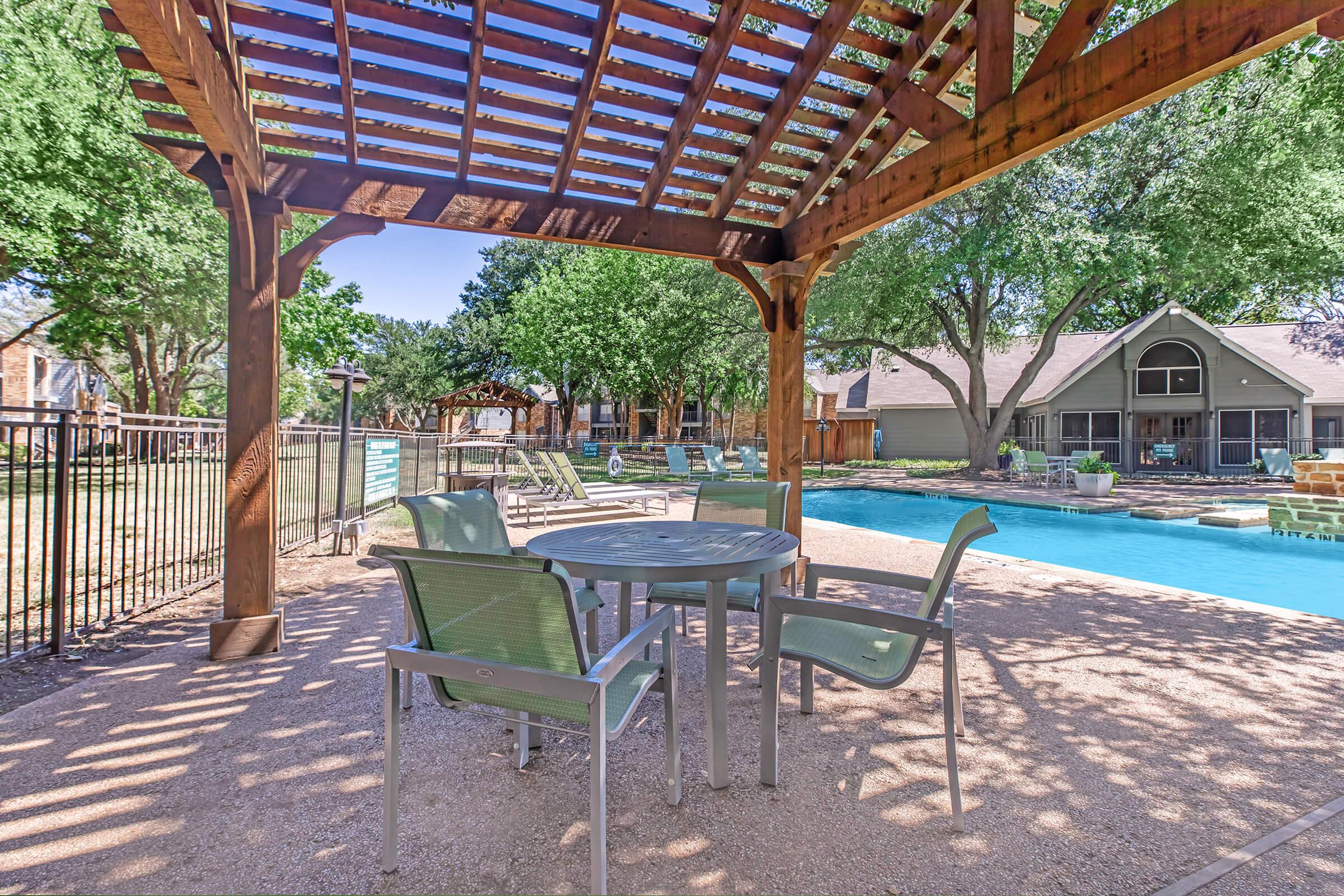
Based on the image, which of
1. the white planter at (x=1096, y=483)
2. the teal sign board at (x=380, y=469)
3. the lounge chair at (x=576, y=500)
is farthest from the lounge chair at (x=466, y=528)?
the white planter at (x=1096, y=483)

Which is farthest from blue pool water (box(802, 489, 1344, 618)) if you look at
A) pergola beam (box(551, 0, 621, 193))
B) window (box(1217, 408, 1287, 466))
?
window (box(1217, 408, 1287, 466))

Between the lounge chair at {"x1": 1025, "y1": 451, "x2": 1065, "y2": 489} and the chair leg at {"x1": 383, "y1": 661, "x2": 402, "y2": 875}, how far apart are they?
1640 centimetres

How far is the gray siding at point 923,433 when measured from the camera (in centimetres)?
2484

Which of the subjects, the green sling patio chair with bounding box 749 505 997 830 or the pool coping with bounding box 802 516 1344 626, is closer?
the green sling patio chair with bounding box 749 505 997 830

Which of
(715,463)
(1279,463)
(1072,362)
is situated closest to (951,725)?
(715,463)

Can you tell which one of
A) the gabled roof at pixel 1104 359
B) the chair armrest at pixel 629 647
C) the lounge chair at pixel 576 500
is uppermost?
the gabled roof at pixel 1104 359

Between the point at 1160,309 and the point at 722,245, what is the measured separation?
800 inches

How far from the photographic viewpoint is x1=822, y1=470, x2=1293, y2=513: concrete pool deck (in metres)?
11.8

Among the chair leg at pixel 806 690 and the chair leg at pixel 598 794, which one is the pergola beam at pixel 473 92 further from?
the chair leg at pixel 806 690

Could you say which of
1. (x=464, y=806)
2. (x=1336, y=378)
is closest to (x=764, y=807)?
(x=464, y=806)

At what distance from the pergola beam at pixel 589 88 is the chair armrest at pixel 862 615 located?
10.5 ft

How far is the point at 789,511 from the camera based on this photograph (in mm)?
5137

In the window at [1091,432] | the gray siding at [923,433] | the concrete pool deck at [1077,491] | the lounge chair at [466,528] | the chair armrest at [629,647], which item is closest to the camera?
the chair armrest at [629,647]

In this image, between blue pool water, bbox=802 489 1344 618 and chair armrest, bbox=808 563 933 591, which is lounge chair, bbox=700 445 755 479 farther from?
chair armrest, bbox=808 563 933 591
